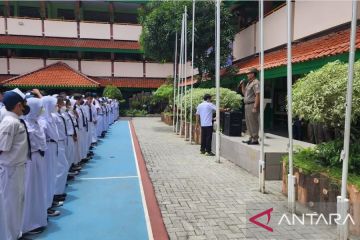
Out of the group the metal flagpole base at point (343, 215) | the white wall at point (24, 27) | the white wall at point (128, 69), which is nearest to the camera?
the metal flagpole base at point (343, 215)

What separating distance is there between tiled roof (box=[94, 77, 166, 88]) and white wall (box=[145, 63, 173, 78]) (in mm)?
439

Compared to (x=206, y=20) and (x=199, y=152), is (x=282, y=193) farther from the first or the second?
(x=206, y=20)

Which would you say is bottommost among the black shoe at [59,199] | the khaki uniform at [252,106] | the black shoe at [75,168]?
the black shoe at [59,199]

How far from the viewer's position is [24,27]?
1112 inches

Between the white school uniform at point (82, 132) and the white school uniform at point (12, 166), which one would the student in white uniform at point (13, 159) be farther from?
the white school uniform at point (82, 132)

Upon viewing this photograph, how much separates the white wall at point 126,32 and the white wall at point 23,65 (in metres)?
6.74

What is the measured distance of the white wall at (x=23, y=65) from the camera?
95.3 feet

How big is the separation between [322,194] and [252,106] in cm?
363

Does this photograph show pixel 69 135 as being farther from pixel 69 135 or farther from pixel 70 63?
pixel 70 63

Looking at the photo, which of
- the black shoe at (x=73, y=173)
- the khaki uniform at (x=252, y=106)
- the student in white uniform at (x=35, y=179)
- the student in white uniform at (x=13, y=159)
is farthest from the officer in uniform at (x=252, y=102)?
the student in white uniform at (x=13, y=159)

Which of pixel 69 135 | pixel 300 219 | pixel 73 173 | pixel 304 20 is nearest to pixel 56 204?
pixel 69 135

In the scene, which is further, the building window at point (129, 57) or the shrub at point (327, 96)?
the building window at point (129, 57)

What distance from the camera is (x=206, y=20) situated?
17172 millimetres

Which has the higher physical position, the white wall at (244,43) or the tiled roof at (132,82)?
the white wall at (244,43)
